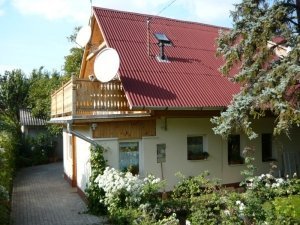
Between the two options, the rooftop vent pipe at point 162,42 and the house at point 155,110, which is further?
the rooftop vent pipe at point 162,42

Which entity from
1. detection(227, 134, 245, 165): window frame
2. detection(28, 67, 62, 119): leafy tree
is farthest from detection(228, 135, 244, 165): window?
detection(28, 67, 62, 119): leafy tree

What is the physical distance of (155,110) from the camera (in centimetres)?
1297

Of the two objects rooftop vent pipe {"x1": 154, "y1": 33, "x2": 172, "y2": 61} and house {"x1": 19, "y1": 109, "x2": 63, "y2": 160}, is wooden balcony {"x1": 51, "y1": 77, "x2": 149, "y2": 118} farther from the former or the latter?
house {"x1": 19, "y1": 109, "x2": 63, "y2": 160}

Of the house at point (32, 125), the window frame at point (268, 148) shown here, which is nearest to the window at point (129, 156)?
the window frame at point (268, 148)

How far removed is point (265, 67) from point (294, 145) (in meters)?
7.00

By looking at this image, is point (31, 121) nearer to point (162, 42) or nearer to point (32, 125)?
point (32, 125)

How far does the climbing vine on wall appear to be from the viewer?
1191 cm

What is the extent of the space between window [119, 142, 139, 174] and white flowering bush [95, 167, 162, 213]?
179 centimetres

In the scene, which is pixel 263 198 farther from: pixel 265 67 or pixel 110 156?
pixel 110 156

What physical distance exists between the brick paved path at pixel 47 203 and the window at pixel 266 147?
7979 millimetres

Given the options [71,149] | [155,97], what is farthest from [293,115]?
[71,149]

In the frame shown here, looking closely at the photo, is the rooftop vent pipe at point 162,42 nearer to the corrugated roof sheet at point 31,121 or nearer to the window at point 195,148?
the window at point 195,148

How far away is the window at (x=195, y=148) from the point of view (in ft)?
47.0

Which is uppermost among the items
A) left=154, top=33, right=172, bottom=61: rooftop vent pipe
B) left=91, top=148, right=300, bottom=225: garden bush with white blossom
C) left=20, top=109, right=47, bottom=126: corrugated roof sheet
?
left=154, top=33, right=172, bottom=61: rooftop vent pipe
